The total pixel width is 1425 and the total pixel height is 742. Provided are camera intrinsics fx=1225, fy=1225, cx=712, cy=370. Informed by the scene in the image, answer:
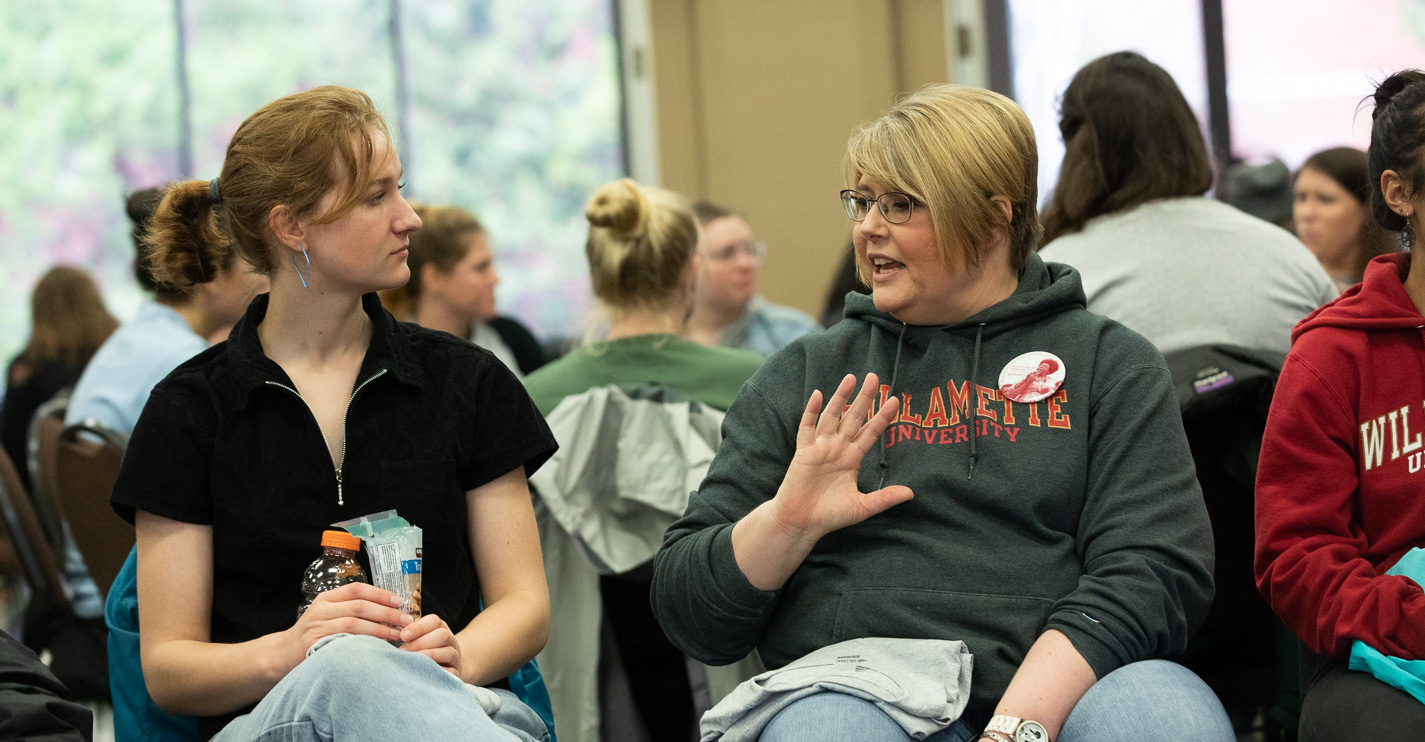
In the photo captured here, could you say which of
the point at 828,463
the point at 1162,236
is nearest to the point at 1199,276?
the point at 1162,236

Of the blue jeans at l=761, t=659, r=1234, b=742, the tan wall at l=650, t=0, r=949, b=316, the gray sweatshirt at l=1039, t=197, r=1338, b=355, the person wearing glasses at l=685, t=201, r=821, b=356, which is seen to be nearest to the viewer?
the blue jeans at l=761, t=659, r=1234, b=742

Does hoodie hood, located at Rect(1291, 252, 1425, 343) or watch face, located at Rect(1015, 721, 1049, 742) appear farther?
hoodie hood, located at Rect(1291, 252, 1425, 343)

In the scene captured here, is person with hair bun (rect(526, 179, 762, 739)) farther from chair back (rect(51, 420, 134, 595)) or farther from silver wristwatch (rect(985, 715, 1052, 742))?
silver wristwatch (rect(985, 715, 1052, 742))

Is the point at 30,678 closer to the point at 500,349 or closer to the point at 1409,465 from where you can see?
the point at 1409,465

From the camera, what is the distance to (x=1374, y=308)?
1529 millimetres

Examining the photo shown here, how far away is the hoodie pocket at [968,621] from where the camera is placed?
143cm

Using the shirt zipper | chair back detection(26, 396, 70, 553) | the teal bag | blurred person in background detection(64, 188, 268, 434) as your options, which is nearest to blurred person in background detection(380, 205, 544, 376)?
blurred person in background detection(64, 188, 268, 434)

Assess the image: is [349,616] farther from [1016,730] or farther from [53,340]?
[53,340]

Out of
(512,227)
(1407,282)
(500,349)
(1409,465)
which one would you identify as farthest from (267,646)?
(512,227)

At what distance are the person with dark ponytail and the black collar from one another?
3.68 feet

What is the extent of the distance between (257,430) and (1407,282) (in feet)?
4.99

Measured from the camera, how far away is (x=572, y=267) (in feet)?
19.1

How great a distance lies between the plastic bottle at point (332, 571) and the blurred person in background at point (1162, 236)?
4.66 feet

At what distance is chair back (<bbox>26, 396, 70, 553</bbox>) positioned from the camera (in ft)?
9.44
